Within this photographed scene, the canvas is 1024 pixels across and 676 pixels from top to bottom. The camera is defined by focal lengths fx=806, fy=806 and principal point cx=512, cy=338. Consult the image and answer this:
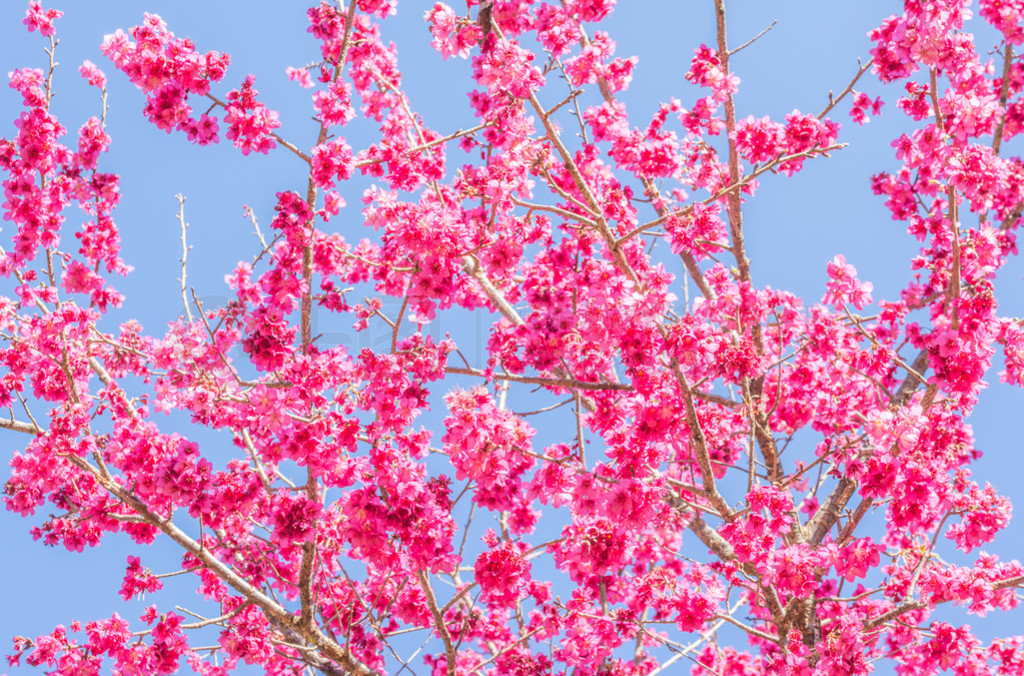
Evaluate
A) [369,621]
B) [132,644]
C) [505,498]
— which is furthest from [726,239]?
[132,644]

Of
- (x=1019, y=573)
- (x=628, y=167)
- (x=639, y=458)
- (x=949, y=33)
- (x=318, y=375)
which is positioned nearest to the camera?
(x=949, y=33)

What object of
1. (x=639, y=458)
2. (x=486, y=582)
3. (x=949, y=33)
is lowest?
(x=486, y=582)

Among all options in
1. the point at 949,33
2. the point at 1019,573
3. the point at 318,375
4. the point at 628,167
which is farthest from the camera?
the point at 628,167

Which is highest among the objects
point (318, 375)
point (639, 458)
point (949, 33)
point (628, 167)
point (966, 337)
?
point (628, 167)

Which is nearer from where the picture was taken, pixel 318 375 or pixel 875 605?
pixel 318 375

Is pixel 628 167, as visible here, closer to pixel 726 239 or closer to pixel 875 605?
pixel 726 239

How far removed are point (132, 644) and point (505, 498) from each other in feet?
12.1

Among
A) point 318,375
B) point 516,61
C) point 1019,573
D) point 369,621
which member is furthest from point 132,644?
point 1019,573

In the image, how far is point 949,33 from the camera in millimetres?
4789

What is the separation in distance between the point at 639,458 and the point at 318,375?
7.23ft

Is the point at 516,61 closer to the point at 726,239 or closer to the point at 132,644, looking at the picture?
the point at 726,239

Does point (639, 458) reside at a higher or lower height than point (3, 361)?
lower

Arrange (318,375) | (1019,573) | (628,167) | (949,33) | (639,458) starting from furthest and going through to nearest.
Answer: (628,167) → (1019,573) → (318,375) → (639,458) → (949,33)

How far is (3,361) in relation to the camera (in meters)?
6.66
